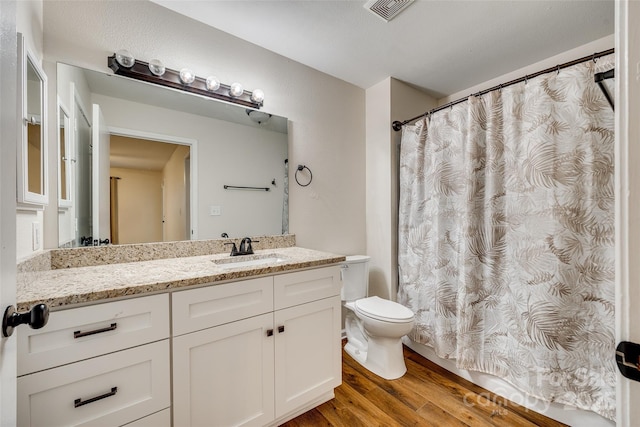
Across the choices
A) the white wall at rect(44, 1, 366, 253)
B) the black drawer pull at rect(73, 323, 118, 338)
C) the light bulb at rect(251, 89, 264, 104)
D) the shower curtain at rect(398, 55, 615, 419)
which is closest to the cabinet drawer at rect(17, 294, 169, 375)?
the black drawer pull at rect(73, 323, 118, 338)

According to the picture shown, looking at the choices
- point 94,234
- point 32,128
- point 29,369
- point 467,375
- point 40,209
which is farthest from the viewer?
point 467,375

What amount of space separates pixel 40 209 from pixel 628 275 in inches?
75.2

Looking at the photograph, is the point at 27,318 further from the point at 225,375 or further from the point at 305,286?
the point at 305,286

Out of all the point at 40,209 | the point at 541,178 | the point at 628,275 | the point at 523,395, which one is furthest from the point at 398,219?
the point at 40,209

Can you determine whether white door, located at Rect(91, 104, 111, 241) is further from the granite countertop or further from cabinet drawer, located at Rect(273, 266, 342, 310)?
cabinet drawer, located at Rect(273, 266, 342, 310)

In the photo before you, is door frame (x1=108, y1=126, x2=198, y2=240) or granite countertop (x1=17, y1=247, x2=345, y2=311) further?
door frame (x1=108, y1=126, x2=198, y2=240)

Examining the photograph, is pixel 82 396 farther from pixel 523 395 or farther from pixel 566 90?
pixel 566 90

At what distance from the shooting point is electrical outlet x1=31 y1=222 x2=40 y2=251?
1.12 meters

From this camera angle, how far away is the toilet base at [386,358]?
1.86m

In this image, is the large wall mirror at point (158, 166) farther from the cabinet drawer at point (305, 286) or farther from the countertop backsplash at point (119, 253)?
the cabinet drawer at point (305, 286)

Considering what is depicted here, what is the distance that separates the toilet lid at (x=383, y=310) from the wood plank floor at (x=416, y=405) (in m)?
0.45

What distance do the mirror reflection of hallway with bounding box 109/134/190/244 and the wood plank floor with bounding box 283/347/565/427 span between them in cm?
132

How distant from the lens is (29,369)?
802 mm

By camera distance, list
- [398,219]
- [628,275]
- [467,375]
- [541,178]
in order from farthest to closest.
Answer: [398,219]
[467,375]
[541,178]
[628,275]
